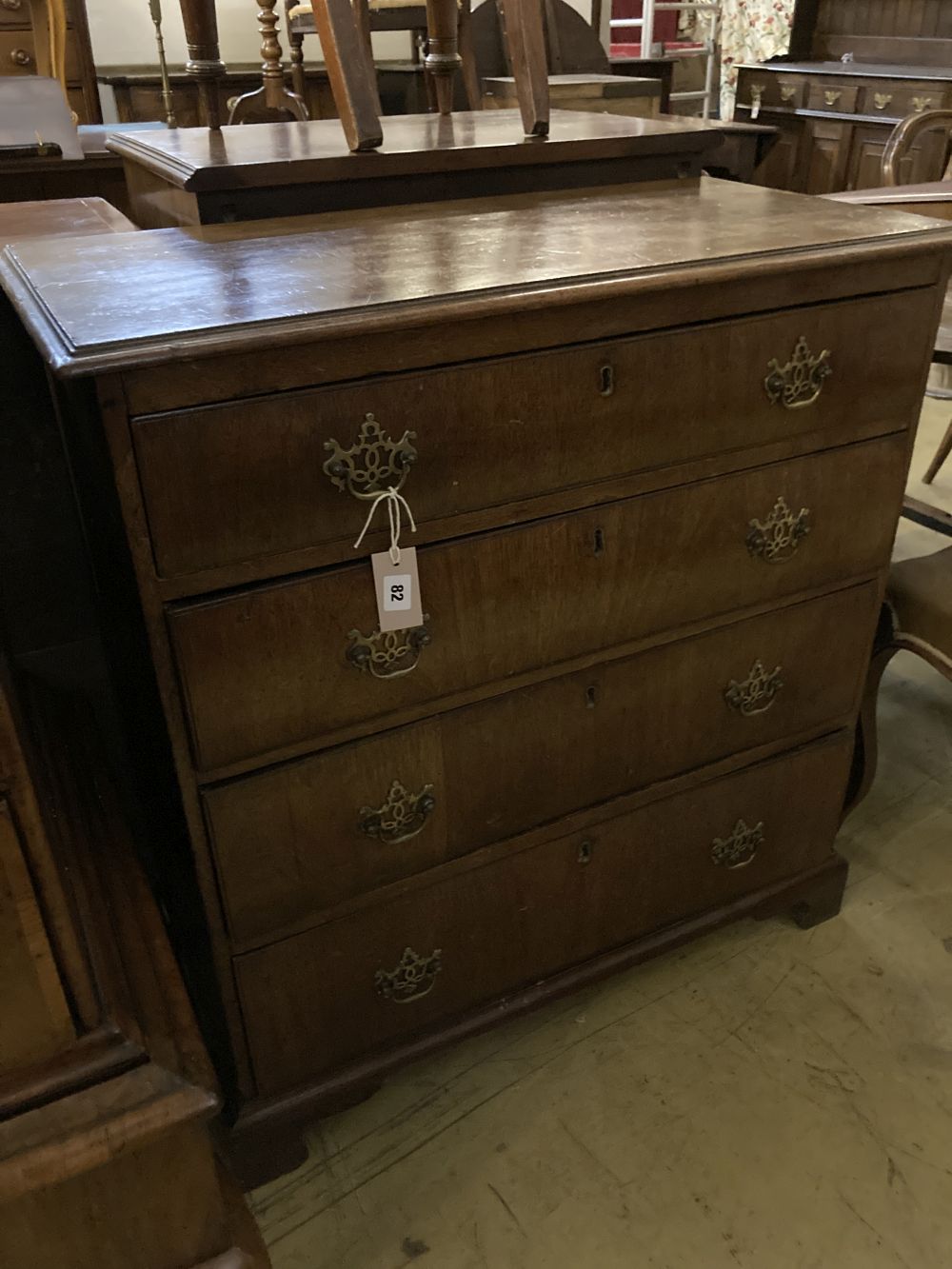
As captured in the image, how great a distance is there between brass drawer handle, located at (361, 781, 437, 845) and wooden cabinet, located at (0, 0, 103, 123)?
3.63 meters

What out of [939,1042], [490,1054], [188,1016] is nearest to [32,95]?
[188,1016]

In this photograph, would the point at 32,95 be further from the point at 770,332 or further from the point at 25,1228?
the point at 25,1228

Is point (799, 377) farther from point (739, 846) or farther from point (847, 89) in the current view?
point (847, 89)

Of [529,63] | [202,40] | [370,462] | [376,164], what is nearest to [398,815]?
[370,462]

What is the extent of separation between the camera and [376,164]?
125 centimetres

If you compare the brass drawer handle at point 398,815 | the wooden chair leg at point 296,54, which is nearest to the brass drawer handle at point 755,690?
the brass drawer handle at point 398,815

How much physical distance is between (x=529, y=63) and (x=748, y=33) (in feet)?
16.7

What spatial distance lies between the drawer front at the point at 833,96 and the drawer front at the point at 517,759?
4.17 metres

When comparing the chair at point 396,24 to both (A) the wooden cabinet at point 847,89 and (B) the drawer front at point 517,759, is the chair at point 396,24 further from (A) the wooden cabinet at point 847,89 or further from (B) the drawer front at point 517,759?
(B) the drawer front at point 517,759

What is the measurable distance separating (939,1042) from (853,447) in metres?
0.87

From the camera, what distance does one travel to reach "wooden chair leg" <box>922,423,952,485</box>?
2.86 meters

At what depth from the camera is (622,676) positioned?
1248 millimetres

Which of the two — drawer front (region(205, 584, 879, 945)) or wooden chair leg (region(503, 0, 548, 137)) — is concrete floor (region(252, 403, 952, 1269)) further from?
wooden chair leg (region(503, 0, 548, 137))

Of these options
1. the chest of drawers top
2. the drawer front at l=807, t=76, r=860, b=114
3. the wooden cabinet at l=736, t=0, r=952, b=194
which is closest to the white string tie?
the chest of drawers top
